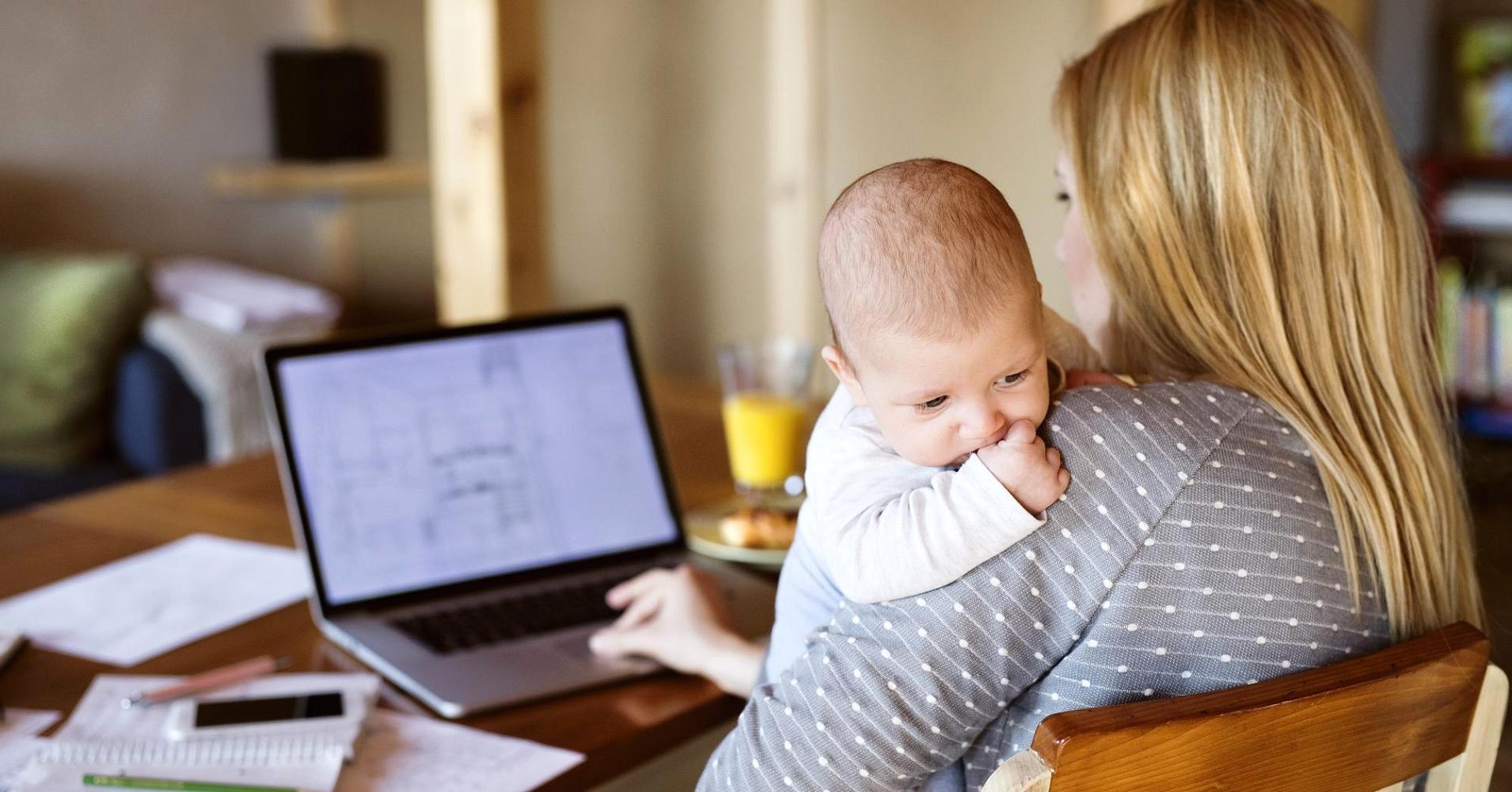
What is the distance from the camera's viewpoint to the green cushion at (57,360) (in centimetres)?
288

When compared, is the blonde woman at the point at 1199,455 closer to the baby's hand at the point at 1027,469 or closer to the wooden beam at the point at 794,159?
the baby's hand at the point at 1027,469

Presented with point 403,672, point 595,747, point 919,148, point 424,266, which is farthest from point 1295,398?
point 424,266

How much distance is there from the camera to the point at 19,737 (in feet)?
3.26

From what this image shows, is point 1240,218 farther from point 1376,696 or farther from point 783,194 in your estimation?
point 783,194

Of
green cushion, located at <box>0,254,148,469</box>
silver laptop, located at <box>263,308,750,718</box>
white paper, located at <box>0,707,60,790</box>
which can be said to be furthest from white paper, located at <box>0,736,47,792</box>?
green cushion, located at <box>0,254,148,469</box>

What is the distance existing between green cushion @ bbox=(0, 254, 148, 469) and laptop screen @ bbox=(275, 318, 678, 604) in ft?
6.32

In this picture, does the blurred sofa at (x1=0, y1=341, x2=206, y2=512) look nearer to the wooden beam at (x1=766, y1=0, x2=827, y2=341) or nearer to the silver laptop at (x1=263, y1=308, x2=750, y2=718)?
Answer: the wooden beam at (x1=766, y1=0, x2=827, y2=341)

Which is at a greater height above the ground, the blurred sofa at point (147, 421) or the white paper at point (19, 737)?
the white paper at point (19, 737)

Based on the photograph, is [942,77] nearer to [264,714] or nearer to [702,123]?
[702,123]

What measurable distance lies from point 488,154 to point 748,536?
1467 mm

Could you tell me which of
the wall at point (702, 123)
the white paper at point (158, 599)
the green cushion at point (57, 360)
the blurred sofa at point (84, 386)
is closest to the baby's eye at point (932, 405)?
the white paper at point (158, 599)

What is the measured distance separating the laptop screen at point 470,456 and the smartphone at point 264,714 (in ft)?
0.66

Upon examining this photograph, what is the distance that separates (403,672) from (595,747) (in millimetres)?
202

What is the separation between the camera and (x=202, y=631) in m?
1.21
